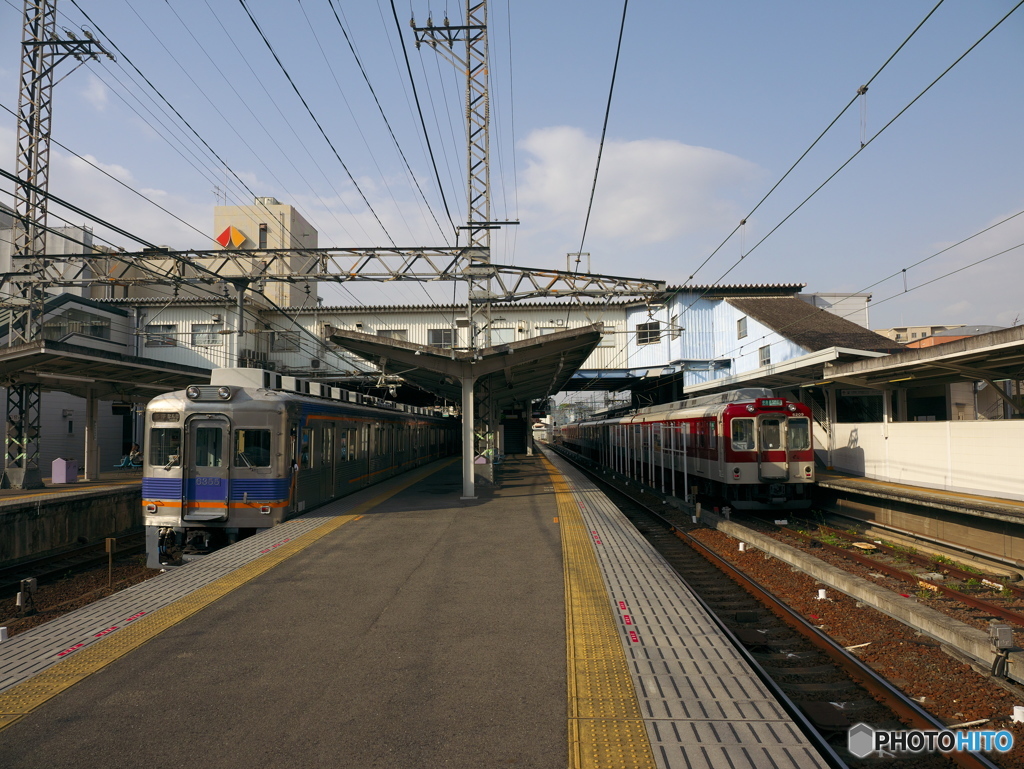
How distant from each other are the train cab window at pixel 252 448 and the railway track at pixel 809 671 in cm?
743

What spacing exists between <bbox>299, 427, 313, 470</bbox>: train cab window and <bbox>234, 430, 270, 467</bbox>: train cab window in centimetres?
99

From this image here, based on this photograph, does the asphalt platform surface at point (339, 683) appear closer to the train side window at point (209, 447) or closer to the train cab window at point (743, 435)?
the train side window at point (209, 447)

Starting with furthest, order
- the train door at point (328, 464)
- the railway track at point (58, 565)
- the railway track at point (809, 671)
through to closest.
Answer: the train door at point (328, 464), the railway track at point (58, 565), the railway track at point (809, 671)

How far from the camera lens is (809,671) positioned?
620 cm

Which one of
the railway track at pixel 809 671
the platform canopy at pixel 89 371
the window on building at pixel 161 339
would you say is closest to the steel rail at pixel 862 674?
the railway track at pixel 809 671

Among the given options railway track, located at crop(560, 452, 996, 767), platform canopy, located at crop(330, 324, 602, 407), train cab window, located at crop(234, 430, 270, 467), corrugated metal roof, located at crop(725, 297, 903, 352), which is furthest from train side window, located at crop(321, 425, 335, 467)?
corrugated metal roof, located at crop(725, 297, 903, 352)

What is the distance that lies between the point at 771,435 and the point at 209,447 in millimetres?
12040

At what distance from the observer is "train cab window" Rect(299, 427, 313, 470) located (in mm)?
12180

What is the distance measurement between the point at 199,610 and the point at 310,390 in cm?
743

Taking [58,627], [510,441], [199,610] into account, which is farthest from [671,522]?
[510,441]

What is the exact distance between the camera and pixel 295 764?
12.4 feet

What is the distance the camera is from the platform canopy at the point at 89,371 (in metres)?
14.8

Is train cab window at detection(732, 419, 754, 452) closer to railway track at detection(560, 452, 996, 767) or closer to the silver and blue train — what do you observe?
A: railway track at detection(560, 452, 996, 767)

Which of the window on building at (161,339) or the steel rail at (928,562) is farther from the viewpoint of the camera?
the window on building at (161,339)
